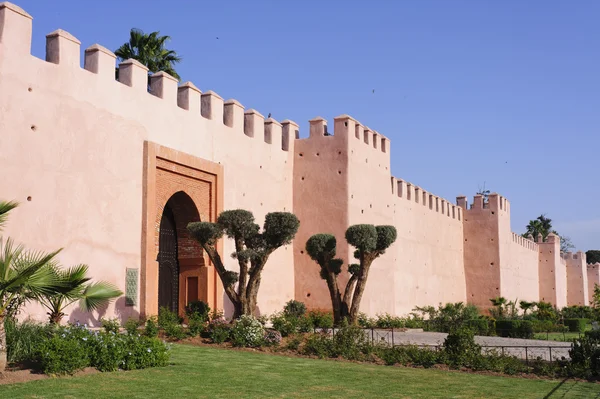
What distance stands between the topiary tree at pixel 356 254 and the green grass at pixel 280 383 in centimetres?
545

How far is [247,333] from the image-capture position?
14.6 meters

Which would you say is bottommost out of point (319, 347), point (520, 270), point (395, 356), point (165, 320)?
point (395, 356)

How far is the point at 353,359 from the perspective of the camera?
45.0 feet

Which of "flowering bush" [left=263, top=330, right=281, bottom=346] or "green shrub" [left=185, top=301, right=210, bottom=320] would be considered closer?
"flowering bush" [left=263, top=330, right=281, bottom=346]

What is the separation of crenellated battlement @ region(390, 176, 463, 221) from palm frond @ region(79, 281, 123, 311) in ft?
49.2

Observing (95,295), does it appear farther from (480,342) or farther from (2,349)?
(480,342)

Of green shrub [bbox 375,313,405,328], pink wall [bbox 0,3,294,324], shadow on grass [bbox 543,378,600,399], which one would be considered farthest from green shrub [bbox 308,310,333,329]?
shadow on grass [bbox 543,378,600,399]

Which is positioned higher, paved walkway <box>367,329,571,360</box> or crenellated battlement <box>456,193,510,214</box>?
crenellated battlement <box>456,193,510,214</box>

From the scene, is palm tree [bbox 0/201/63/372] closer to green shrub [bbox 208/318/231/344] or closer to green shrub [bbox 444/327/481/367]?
green shrub [bbox 208/318/231/344]

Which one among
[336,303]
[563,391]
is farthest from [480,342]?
[563,391]

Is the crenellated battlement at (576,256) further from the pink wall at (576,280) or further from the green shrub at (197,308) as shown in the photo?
the green shrub at (197,308)

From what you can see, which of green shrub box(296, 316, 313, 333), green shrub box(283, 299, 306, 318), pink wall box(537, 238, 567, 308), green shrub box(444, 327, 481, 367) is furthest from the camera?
pink wall box(537, 238, 567, 308)

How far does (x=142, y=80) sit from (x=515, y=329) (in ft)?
46.4

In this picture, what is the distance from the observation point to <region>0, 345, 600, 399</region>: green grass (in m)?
9.05
